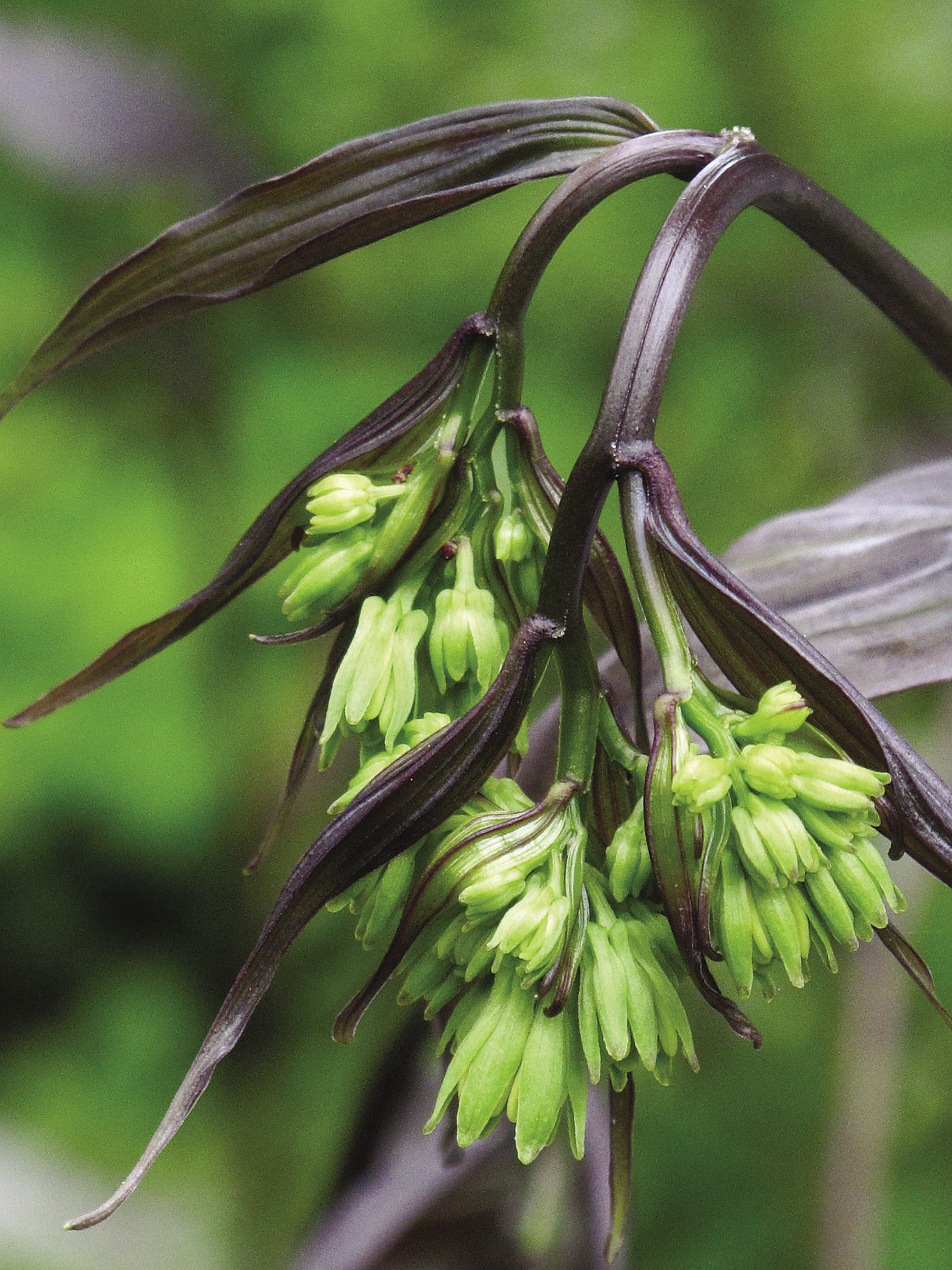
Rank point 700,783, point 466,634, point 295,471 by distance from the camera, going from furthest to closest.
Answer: point 295,471
point 466,634
point 700,783

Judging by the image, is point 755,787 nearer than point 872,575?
Yes

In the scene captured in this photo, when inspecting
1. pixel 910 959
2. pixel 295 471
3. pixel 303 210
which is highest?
pixel 295 471

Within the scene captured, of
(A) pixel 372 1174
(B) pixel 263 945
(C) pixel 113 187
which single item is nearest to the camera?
(B) pixel 263 945

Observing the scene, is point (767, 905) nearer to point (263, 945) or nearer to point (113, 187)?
point (263, 945)

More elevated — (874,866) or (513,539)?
(513,539)

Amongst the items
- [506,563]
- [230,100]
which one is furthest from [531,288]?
[230,100]

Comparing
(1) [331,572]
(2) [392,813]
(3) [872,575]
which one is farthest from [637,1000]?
(3) [872,575]

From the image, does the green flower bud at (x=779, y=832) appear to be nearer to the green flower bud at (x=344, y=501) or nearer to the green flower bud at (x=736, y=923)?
the green flower bud at (x=736, y=923)

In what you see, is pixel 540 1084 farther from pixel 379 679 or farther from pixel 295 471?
pixel 295 471
